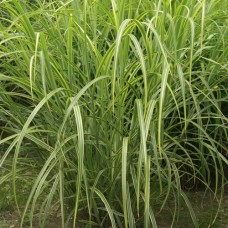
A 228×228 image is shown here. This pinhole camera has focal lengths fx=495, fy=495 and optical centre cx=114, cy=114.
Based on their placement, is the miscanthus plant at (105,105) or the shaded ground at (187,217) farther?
the shaded ground at (187,217)

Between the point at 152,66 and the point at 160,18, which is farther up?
the point at 160,18

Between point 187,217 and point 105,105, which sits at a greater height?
point 105,105

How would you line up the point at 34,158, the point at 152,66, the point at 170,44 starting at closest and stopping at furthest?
1. the point at 152,66
2. the point at 170,44
3. the point at 34,158

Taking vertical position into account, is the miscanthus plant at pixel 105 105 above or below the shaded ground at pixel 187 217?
above

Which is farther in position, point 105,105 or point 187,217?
point 187,217

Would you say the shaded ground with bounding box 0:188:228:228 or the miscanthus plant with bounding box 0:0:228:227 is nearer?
the miscanthus plant with bounding box 0:0:228:227

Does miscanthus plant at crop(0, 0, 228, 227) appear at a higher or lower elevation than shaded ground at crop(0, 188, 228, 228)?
higher

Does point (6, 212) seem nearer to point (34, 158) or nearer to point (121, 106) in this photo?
point (34, 158)

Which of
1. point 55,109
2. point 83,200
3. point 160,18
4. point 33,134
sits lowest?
point 83,200

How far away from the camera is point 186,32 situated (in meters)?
2.15

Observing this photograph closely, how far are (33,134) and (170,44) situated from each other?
0.74 meters

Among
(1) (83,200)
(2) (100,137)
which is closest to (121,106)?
(2) (100,137)

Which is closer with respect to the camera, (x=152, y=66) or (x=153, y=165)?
(x=152, y=66)

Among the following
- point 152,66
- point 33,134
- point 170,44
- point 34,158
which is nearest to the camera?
point 152,66
